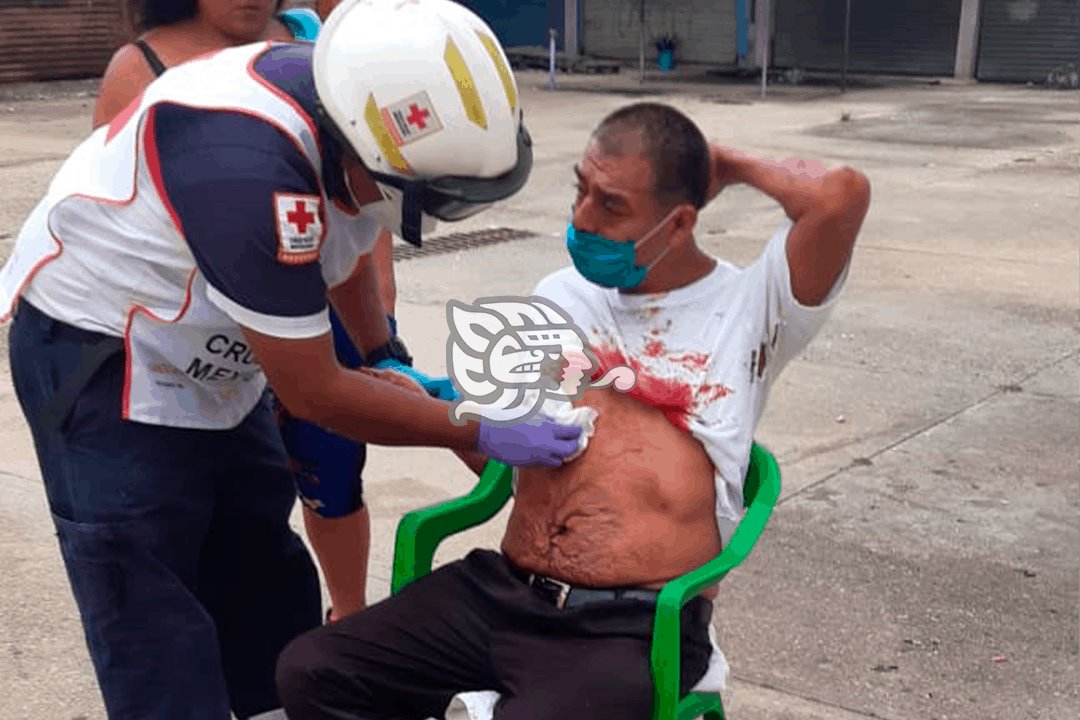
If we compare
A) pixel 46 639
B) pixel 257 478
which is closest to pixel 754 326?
pixel 257 478

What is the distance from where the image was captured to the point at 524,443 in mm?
2223

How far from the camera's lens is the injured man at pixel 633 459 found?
7.55ft

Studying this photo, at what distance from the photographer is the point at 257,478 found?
2.54 metres

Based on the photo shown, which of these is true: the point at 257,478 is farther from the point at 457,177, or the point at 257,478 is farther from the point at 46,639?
the point at 46,639

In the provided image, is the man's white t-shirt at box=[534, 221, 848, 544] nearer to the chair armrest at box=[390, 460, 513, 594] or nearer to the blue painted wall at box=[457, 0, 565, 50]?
the chair armrest at box=[390, 460, 513, 594]

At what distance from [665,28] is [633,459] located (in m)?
19.3

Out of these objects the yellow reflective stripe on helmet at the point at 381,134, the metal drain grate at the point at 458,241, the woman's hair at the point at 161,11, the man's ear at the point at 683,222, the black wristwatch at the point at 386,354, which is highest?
the woman's hair at the point at 161,11

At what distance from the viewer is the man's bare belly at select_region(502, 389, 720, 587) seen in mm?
2336

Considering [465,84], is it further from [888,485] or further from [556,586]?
[888,485]

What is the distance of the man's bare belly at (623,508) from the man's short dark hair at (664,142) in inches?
14.2

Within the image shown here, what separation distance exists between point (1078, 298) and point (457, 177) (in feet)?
18.0

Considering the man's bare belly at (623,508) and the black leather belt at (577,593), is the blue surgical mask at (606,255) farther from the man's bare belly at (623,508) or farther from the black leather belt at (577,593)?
the black leather belt at (577,593)

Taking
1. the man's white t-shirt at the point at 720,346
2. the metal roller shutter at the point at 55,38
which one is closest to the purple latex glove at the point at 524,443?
the man's white t-shirt at the point at 720,346

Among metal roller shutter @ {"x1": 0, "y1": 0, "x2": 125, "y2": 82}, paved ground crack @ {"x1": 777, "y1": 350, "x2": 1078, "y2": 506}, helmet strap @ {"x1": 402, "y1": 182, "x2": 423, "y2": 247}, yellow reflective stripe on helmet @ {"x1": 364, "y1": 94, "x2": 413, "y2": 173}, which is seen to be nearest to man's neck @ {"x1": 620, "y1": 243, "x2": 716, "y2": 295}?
helmet strap @ {"x1": 402, "y1": 182, "x2": 423, "y2": 247}
